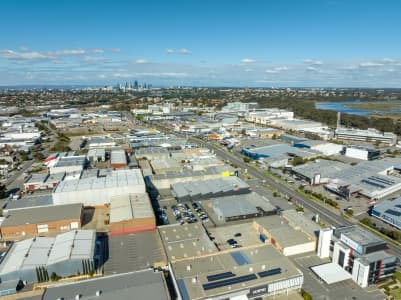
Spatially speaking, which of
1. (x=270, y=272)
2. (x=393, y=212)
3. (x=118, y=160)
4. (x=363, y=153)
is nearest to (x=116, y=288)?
(x=270, y=272)

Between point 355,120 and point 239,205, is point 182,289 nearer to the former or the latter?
point 239,205

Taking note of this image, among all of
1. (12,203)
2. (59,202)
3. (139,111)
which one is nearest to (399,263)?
(59,202)

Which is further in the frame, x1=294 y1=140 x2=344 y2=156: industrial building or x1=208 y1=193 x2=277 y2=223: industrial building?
x1=294 y1=140 x2=344 y2=156: industrial building

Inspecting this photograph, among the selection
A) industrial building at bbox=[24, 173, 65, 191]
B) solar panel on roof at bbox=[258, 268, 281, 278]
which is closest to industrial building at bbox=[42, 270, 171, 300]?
solar panel on roof at bbox=[258, 268, 281, 278]

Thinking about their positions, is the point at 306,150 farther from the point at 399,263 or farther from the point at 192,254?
the point at 192,254

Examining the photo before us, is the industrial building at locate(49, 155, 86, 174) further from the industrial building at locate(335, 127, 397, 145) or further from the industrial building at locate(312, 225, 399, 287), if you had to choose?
the industrial building at locate(335, 127, 397, 145)

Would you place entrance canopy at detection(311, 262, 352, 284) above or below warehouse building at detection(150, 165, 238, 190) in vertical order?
below

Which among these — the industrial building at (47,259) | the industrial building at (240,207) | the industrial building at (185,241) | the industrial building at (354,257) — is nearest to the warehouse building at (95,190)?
the industrial building at (47,259)

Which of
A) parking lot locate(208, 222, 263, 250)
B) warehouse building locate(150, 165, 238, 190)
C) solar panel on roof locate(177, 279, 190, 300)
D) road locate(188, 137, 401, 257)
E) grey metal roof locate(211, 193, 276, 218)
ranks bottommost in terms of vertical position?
parking lot locate(208, 222, 263, 250)

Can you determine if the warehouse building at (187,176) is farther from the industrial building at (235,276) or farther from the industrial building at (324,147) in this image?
the industrial building at (324,147)
